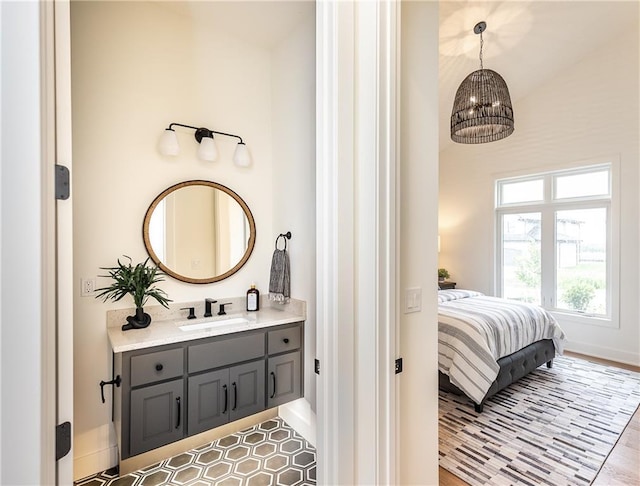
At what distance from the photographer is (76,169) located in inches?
78.6

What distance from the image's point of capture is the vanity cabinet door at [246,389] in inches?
83.6

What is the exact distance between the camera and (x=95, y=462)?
201 centimetres

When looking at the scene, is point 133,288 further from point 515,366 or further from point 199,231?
point 515,366

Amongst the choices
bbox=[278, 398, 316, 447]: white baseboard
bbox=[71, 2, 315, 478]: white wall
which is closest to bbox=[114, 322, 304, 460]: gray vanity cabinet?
bbox=[278, 398, 316, 447]: white baseboard

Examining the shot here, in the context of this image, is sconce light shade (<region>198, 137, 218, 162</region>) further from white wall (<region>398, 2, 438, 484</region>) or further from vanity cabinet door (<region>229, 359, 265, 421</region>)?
white wall (<region>398, 2, 438, 484</region>)

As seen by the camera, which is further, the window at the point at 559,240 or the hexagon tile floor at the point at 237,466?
the window at the point at 559,240

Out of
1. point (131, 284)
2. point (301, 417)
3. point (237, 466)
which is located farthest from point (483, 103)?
point (237, 466)

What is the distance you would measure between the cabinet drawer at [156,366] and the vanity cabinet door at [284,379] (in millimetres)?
612

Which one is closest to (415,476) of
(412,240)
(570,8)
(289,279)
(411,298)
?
(411,298)

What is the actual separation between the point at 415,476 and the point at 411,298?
72cm

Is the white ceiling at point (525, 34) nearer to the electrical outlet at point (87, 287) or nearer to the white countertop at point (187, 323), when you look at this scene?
the white countertop at point (187, 323)

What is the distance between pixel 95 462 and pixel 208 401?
76 centimetres

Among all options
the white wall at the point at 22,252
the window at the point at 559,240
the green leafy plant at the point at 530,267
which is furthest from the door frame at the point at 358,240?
the green leafy plant at the point at 530,267

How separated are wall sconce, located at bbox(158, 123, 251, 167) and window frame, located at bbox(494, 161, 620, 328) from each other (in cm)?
403
